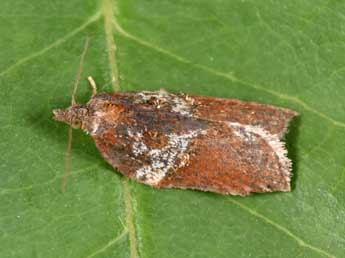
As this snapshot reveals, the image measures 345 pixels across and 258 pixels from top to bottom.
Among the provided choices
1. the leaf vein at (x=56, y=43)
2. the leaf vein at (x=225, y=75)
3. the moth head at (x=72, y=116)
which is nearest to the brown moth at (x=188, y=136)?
the moth head at (x=72, y=116)

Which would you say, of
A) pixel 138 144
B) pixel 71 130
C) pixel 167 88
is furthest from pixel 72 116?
pixel 167 88

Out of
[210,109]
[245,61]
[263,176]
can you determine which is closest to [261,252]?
[263,176]

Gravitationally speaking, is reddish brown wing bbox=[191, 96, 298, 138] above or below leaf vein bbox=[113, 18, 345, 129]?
below

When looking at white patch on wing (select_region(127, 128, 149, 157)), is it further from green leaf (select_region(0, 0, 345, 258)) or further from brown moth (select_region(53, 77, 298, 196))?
green leaf (select_region(0, 0, 345, 258))

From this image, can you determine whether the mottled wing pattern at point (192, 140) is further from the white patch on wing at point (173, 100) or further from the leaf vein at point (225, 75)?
the leaf vein at point (225, 75)

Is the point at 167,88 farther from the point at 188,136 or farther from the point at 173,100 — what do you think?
the point at 188,136

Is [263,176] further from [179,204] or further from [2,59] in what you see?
[2,59]

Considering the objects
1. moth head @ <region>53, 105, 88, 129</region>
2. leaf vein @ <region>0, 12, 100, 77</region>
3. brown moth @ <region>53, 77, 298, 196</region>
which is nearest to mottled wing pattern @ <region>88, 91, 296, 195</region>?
brown moth @ <region>53, 77, 298, 196</region>
